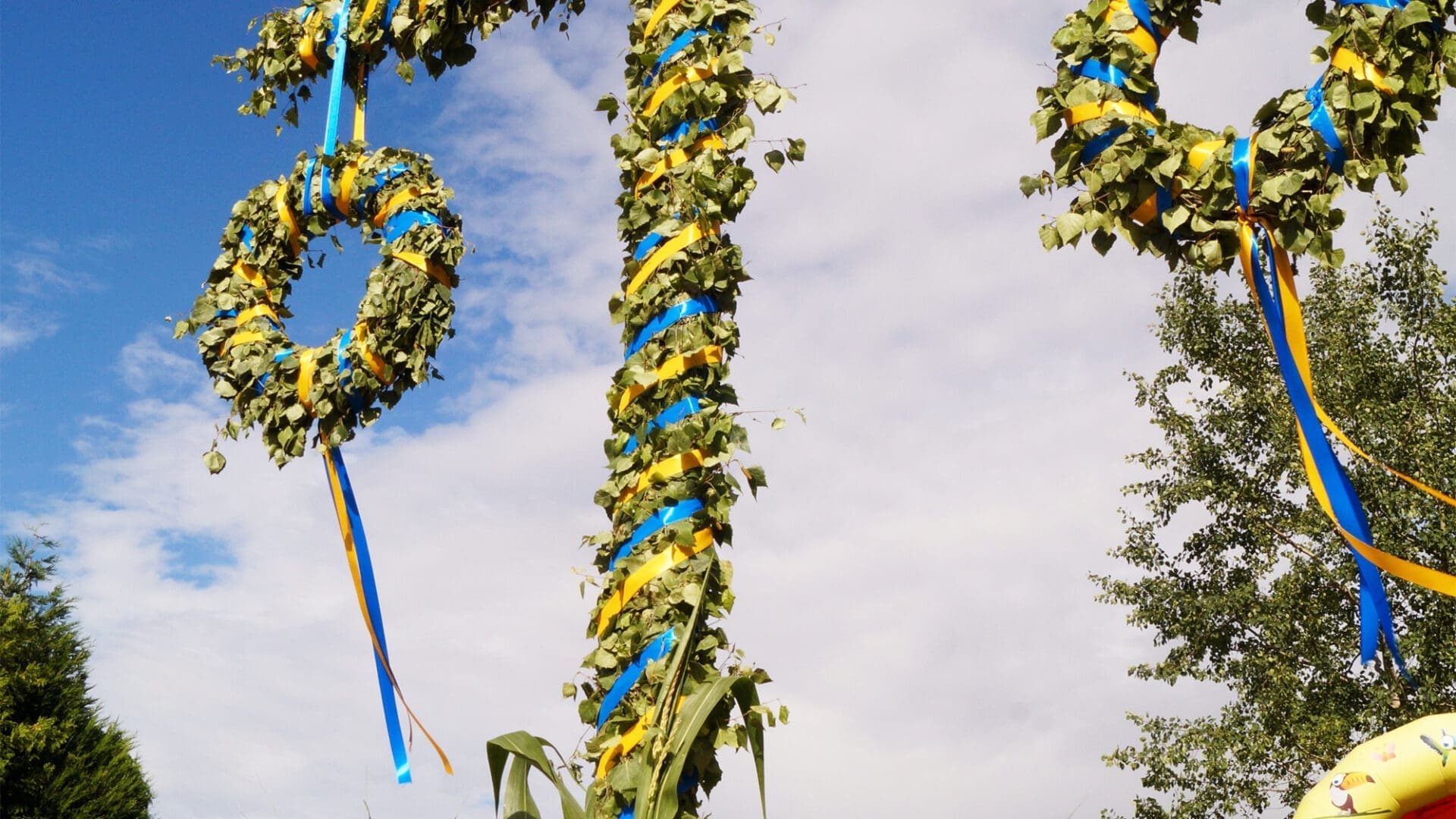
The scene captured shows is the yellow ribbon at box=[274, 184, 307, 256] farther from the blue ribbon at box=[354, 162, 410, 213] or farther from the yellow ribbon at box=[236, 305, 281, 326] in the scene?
the blue ribbon at box=[354, 162, 410, 213]

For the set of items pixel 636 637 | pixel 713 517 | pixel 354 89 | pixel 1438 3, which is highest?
pixel 354 89

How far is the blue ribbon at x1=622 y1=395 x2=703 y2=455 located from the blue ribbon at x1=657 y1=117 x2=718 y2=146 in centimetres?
83

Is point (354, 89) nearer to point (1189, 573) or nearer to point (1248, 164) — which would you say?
point (1248, 164)

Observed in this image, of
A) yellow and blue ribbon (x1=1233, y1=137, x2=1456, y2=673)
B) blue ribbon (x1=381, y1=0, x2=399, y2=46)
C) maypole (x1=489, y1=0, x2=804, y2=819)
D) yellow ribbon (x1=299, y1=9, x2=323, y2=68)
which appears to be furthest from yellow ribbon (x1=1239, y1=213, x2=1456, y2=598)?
yellow ribbon (x1=299, y1=9, x2=323, y2=68)

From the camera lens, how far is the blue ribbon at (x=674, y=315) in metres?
3.08

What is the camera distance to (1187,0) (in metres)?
3.04

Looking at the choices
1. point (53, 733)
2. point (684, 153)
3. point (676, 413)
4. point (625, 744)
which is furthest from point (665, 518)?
point (53, 733)

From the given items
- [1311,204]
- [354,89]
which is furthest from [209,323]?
[1311,204]

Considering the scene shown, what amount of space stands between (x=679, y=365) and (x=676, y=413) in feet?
0.43

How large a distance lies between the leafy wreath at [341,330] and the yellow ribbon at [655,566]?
59.8 inches

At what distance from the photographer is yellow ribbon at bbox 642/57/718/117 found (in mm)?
3299

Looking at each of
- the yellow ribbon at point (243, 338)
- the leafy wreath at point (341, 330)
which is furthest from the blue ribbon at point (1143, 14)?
the yellow ribbon at point (243, 338)

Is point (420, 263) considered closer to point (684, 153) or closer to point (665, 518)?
point (684, 153)

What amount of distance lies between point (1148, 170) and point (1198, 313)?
1159cm
